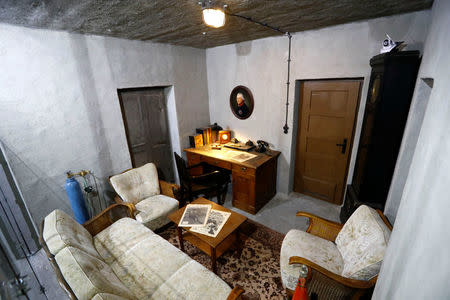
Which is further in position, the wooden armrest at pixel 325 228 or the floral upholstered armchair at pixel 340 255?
the wooden armrest at pixel 325 228

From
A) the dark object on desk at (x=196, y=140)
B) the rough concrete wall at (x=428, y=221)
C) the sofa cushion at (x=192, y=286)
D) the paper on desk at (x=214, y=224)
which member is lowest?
the sofa cushion at (x=192, y=286)

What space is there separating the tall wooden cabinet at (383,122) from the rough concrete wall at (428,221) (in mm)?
730

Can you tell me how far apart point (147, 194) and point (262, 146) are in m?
2.01

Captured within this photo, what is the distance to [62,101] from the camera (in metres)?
2.30

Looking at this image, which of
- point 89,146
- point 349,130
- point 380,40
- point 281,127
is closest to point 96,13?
point 89,146

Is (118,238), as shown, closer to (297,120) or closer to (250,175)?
(250,175)

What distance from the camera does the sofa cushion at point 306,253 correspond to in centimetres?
166

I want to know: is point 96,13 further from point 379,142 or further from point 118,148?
point 379,142

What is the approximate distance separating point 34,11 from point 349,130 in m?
3.69

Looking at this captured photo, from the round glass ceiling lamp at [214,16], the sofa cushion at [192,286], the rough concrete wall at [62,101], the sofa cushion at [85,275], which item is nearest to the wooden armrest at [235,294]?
the sofa cushion at [192,286]

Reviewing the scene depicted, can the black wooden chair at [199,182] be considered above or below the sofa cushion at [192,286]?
above

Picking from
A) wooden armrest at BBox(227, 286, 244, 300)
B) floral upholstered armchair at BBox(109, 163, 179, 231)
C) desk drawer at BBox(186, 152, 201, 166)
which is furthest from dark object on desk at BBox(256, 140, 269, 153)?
wooden armrest at BBox(227, 286, 244, 300)

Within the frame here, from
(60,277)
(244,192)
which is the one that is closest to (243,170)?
(244,192)

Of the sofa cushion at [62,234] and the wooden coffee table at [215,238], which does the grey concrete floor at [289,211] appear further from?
the sofa cushion at [62,234]
